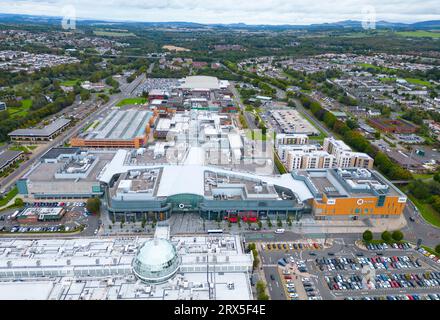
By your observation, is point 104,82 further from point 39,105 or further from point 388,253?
point 388,253

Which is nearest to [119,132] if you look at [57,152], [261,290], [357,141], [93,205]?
[57,152]

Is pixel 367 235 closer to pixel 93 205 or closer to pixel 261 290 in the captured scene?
pixel 261 290

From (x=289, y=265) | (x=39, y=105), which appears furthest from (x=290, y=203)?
(x=39, y=105)

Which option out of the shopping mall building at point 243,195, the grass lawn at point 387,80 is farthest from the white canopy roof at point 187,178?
the grass lawn at point 387,80

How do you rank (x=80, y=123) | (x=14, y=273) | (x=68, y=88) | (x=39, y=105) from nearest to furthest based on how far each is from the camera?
(x=14, y=273)
(x=80, y=123)
(x=39, y=105)
(x=68, y=88)
